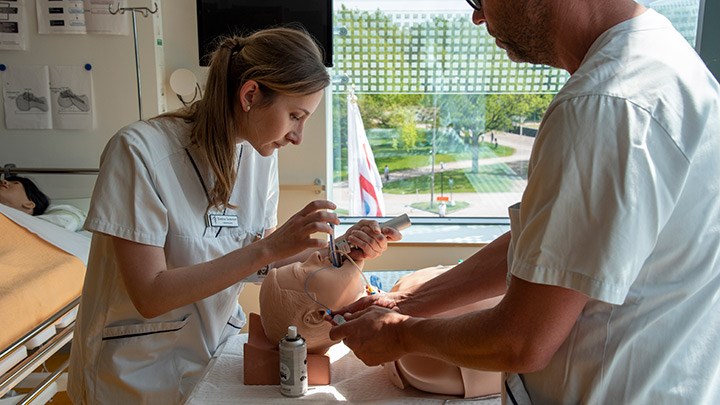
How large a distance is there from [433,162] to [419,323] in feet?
9.11

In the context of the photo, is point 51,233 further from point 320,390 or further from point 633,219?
point 633,219

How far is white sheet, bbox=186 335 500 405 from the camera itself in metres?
1.51

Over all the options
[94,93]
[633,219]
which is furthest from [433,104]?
[633,219]

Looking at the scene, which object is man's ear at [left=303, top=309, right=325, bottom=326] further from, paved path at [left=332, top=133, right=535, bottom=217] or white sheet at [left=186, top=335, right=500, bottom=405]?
paved path at [left=332, top=133, right=535, bottom=217]

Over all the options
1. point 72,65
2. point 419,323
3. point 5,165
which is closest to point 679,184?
point 419,323

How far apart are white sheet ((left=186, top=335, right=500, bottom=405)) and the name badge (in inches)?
13.4

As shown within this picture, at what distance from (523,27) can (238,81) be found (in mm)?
822

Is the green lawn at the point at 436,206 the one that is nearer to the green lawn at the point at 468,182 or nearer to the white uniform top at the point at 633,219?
the green lawn at the point at 468,182

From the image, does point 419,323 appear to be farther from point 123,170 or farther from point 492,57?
point 492,57

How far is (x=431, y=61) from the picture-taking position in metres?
3.76

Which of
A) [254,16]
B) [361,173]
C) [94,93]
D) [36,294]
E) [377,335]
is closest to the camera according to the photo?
[377,335]

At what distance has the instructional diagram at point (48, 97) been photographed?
3359 mm

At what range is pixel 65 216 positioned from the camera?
3.27 m

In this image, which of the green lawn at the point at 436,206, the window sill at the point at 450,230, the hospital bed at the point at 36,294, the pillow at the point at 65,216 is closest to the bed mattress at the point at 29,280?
the hospital bed at the point at 36,294
